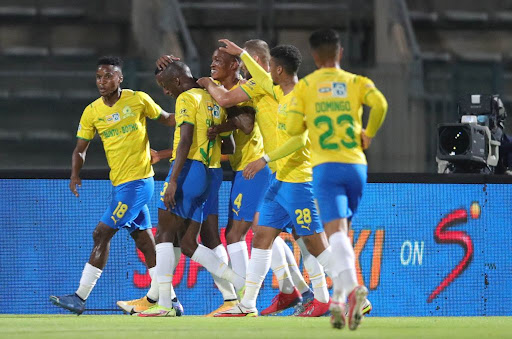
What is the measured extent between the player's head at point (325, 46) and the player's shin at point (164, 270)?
2339 millimetres

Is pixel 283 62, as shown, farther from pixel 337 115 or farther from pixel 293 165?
pixel 337 115

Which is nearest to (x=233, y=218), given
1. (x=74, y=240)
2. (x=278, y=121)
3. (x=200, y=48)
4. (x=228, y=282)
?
(x=228, y=282)

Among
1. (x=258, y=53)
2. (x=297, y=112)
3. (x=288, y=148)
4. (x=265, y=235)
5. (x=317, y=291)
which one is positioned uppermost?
(x=258, y=53)

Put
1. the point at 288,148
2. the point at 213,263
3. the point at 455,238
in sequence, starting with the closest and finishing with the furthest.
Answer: the point at 288,148 → the point at 213,263 → the point at 455,238

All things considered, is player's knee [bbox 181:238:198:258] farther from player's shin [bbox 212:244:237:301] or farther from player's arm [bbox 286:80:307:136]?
player's arm [bbox 286:80:307:136]

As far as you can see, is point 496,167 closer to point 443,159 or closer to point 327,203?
point 443,159

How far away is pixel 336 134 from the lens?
6.64 m

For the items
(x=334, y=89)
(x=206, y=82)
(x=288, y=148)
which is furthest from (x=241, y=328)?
(x=206, y=82)

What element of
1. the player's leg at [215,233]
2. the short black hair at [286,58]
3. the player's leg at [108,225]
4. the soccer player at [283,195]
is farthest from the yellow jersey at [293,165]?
the player's leg at [108,225]

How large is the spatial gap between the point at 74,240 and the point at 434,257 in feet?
11.0

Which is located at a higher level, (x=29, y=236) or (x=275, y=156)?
(x=275, y=156)

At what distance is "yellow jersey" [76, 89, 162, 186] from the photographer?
28.9 ft

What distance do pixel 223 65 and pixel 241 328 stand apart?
2.65m

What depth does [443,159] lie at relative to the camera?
9766mm
